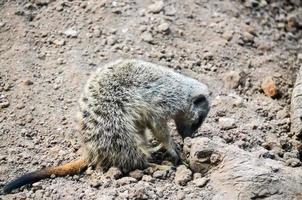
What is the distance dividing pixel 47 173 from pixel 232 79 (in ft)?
4.42

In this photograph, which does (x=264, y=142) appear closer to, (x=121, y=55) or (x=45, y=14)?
(x=121, y=55)

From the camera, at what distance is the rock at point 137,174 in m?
3.04

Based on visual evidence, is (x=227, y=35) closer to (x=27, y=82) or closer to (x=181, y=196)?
(x=27, y=82)

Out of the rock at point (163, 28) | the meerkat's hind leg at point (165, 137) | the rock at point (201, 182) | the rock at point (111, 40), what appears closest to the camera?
the rock at point (201, 182)

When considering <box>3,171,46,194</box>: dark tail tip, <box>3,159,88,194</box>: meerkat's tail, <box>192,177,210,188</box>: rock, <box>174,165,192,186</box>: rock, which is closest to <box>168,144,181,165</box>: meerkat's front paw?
<box>174,165,192,186</box>: rock

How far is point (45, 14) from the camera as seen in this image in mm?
4129

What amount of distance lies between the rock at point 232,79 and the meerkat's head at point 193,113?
459 mm

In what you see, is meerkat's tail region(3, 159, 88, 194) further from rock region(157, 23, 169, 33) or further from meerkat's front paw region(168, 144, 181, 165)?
rock region(157, 23, 169, 33)

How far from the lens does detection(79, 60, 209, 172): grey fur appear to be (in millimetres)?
3037

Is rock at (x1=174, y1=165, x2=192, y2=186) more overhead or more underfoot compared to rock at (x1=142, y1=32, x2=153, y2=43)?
more underfoot

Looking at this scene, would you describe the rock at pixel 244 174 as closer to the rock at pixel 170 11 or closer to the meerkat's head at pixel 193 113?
the meerkat's head at pixel 193 113

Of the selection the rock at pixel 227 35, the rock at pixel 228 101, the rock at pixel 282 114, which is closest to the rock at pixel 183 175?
the rock at pixel 228 101

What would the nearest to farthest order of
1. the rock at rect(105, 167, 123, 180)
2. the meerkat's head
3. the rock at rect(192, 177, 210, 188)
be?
the rock at rect(192, 177, 210, 188) < the rock at rect(105, 167, 123, 180) < the meerkat's head

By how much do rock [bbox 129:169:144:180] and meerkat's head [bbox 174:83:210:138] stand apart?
1.24ft
